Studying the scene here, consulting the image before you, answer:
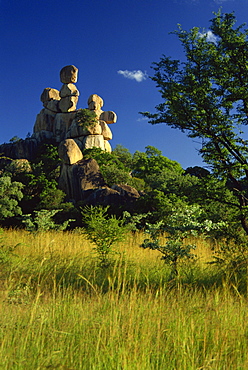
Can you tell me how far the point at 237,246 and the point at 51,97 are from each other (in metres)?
46.6

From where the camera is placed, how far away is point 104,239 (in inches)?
321

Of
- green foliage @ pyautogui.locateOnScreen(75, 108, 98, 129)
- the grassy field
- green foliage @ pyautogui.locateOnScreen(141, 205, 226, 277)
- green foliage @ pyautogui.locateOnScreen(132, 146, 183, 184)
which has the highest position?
green foliage @ pyautogui.locateOnScreen(75, 108, 98, 129)

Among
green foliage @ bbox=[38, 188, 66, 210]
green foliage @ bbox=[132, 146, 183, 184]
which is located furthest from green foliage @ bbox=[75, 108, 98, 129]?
green foliage @ bbox=[38, 188, 66, 210]

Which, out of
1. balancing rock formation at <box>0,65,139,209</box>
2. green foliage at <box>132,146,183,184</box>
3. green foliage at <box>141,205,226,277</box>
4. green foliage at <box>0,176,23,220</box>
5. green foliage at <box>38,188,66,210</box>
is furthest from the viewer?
green foliage at <box>132,146,183,184</box>

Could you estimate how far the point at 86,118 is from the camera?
42688 millimetres

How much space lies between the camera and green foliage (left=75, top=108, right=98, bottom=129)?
138 feet

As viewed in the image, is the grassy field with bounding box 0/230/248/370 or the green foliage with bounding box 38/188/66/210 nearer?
the grassy field with bounding box 0/230/248/370

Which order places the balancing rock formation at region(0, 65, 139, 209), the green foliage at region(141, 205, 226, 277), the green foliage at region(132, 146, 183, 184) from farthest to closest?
the green foliage at region(132, 146, 183, 184)
the balancing rock formation at region(0, 65, 139, 209)
the green foliage at region(141, 205, 226, 277)

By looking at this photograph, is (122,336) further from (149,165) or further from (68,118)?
(68,118)

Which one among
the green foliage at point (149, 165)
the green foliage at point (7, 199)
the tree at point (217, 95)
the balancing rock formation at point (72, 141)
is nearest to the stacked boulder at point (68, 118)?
the balancing rock formation at point (72, 141)

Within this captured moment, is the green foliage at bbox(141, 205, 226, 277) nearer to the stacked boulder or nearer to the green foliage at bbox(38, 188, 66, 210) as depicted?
the green foliage at bbox(38, 188, 66, 210)

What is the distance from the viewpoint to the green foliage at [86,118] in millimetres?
42141

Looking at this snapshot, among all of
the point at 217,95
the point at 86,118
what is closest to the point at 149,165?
the point at 86,118

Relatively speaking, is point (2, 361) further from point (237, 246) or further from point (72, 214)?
point (72, 214)
